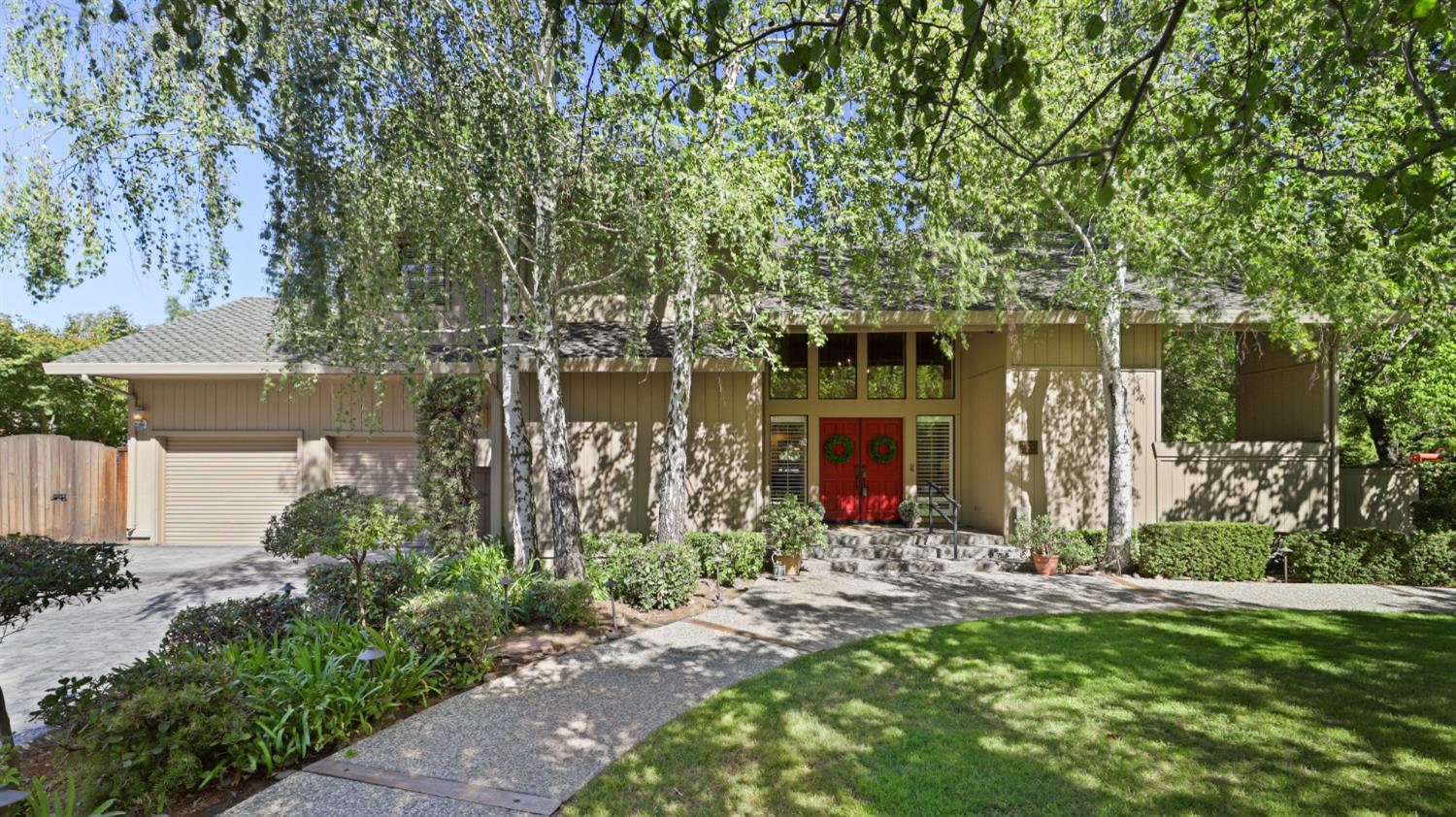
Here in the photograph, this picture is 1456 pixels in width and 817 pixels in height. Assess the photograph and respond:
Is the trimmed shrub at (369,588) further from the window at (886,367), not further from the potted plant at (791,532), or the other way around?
the window at (886,367)

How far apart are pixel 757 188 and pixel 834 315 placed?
214cm

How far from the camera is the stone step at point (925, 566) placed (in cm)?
1009

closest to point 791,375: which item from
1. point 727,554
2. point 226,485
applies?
point 727,554

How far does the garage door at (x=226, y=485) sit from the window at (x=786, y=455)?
333 inches

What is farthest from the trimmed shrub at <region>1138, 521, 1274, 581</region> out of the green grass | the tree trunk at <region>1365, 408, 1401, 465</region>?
the tree trunk at <region>1365, 408, 1401, 465</region>

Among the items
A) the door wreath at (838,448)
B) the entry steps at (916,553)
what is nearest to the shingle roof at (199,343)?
the entry steps at (916,553)

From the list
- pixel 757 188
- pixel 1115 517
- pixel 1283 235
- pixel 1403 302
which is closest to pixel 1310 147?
pixel 1283 235

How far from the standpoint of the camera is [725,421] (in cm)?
1066

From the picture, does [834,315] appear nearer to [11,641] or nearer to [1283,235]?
[1283,235]

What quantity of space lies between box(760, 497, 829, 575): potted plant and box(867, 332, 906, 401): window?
3.91 m

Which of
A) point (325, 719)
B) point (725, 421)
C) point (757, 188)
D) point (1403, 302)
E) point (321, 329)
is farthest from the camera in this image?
point (725, 421)

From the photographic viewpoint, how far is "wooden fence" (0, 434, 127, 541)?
36.7 feet

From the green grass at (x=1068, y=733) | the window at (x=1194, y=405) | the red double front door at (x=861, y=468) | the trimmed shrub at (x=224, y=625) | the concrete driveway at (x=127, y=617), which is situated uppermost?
the window at (x=1194, y=405)

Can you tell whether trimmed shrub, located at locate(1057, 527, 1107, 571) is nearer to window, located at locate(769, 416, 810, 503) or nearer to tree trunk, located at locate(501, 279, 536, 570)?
window, located at locate(769, 416, 810, 503)
